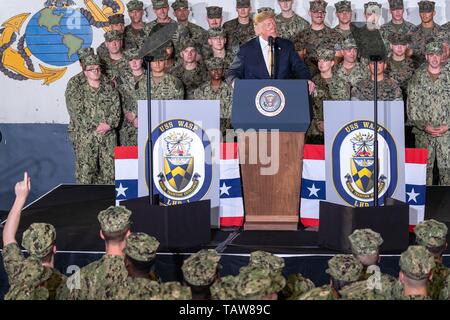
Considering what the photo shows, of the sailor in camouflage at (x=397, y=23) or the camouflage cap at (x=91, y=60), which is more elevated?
the sailor in camouflage at (x=397, y=23)

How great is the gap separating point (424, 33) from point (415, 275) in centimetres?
514

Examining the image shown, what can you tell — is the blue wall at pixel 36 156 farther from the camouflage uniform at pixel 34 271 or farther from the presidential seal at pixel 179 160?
the camouflage uniform at pixel 34 271

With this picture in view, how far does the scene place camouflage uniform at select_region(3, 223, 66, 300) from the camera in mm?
3344

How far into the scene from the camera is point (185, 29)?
845cm

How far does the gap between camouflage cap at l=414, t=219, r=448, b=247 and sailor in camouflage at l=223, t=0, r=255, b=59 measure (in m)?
4.19

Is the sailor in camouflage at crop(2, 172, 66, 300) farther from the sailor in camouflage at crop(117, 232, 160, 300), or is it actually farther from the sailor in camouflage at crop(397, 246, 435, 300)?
the sailor in camouflage at crop(397, 246, 435, 300)

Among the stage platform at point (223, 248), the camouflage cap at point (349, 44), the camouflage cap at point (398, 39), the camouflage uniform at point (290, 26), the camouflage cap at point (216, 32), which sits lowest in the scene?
the stage platform at point (223, 248)

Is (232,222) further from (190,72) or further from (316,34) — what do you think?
(316,34)

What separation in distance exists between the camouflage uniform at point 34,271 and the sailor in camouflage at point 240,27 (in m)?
4.50

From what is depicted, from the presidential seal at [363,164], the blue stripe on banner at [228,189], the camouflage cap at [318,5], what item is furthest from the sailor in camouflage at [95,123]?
the presidential seal at [363,164]

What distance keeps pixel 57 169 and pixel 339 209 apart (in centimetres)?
469

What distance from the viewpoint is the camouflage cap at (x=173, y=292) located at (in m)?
3.21

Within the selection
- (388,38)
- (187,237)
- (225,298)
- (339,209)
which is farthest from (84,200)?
(225,298)

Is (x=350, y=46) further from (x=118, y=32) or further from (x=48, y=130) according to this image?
(x=48, y=130)
